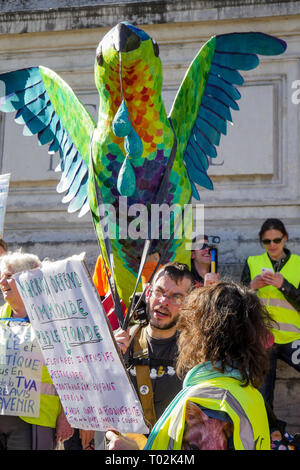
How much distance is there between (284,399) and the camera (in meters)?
4.54

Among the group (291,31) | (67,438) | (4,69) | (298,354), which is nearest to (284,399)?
(298,354)

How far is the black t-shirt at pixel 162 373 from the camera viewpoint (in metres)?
3.01

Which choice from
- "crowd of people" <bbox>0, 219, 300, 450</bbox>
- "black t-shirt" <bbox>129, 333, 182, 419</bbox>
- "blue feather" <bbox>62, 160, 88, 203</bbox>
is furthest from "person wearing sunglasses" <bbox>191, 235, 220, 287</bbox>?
"black t-shirt" <bbox>129, 333, 182, 419</bbox>

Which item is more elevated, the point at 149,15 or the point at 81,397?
the point at 149,15

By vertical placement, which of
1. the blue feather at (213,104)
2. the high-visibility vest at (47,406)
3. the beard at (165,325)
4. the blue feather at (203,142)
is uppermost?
the blue feather at (213,104)

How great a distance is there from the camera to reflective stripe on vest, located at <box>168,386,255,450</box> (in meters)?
2.00

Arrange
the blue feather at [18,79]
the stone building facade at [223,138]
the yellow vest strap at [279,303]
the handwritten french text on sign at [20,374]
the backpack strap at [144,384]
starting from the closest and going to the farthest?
the backpack strap at [144,384] → the handwritten french text on sign at [20,374] → the blue feather at [18,79] → the yellow vest strap at [279,303] → the stone building facade at [223,138]

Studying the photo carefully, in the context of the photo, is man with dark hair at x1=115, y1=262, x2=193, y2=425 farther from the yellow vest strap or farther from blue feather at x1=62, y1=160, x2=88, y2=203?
the yellow vest strap

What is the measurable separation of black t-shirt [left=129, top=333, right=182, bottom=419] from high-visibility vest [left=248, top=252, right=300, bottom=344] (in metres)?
1.34

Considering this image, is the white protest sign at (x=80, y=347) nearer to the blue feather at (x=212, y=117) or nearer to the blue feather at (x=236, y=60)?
the blue feather at (x=212, y=117)

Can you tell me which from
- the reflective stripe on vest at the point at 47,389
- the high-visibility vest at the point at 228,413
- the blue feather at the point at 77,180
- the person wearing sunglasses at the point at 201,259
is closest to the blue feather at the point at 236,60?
the blue feather at the point at 77,180

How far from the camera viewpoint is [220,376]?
209 centimetres
